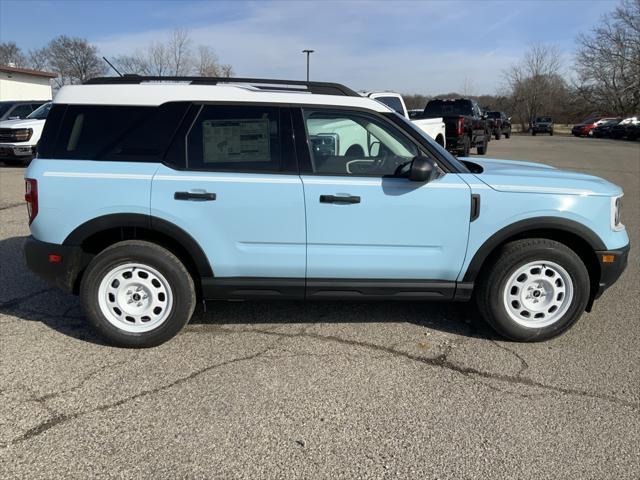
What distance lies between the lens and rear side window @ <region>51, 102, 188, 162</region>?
3615 millimetres

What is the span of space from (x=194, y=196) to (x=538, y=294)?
8.75 feet

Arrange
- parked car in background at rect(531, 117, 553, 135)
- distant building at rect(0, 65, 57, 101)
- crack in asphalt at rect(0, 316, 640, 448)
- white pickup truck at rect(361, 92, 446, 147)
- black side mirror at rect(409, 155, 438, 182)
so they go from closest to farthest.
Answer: crack in asphalt at rect(0, 316, 640, 448) < black side mirror at rect(409, 155, 438, 182) < white pickup truck at rect(361, 92, 446, 147) < distant building at rect(0, 65, 57, 101) < parked car in background at rect(531, 117, 553, 135)

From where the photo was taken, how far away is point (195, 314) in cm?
441

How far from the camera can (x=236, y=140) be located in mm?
3689

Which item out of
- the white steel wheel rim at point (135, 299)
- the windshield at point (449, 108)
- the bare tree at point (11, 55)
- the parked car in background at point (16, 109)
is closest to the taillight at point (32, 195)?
the white steel wheel rim at point (135, 299)

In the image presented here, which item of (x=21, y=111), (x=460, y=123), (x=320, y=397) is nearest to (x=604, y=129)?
(x=460, y=123)

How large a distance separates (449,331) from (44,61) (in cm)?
8117

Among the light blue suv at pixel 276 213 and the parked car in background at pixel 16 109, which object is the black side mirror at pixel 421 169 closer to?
the light blue suv at pixel 276 213

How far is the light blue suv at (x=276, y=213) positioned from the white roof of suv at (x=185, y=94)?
0.04 ft

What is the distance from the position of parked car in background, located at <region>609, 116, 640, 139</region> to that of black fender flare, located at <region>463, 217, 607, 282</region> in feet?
144

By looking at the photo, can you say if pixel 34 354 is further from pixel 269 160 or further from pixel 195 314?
pixel 269 160

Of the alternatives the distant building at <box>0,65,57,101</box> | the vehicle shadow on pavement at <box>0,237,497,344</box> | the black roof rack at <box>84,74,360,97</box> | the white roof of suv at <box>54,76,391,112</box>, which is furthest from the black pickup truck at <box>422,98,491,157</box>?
the distant building at <box>0,65,57,101</box>

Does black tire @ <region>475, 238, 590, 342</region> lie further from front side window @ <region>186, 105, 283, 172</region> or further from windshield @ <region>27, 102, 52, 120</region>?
windshield @ <region>27, 102, 52, 120</region>

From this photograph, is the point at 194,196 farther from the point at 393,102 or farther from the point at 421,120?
the point at 393,102
